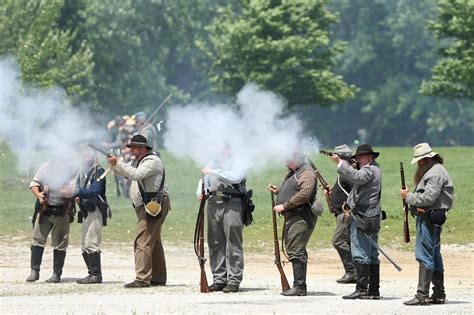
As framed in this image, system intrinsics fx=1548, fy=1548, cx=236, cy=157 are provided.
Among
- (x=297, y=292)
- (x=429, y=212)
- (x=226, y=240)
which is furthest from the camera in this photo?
(x=226, y=240)

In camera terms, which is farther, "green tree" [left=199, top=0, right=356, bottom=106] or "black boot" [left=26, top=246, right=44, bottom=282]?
"green tree" [left=199, top=0, right=356, bottom=106]

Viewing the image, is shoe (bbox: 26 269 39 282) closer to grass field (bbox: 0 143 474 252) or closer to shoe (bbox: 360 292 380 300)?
shoe (bbox: 360 292 380 300)

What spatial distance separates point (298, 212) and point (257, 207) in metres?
14.9

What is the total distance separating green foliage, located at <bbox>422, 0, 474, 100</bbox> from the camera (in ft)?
165

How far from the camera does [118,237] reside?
94.3 feet

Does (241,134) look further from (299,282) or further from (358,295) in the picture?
(358,295)

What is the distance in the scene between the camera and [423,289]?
1769 cm

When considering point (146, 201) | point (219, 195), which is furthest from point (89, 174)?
point (219, 195)

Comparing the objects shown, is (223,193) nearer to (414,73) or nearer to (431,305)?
(431,305)

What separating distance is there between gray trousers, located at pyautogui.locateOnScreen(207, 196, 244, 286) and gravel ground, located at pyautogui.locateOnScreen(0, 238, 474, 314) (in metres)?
0.31

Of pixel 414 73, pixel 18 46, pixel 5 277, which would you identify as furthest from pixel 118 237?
pixel 414 73

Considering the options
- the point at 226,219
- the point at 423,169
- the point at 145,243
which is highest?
the point at 423,169

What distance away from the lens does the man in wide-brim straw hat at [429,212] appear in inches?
698

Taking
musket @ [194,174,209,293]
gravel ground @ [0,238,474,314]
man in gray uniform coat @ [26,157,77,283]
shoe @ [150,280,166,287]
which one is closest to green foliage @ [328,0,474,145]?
gravel ground @ [0,238,474,314]
